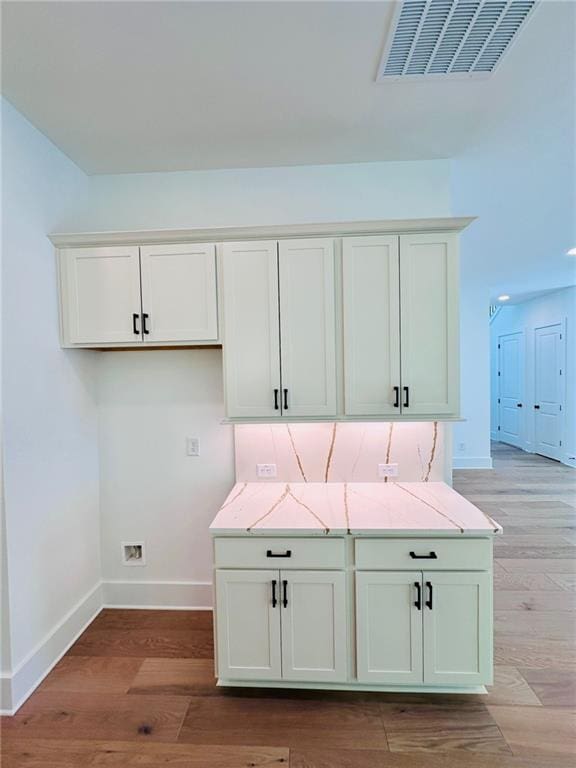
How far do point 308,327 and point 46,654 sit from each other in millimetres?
2240

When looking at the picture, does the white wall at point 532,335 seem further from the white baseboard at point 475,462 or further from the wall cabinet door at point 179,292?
the wall cabinet door at point 179,292

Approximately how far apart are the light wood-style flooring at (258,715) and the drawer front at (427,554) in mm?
685

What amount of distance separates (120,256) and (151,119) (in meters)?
0.71

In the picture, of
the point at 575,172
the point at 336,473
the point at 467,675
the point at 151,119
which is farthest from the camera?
the point at 575,172

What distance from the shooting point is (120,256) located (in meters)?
2.10

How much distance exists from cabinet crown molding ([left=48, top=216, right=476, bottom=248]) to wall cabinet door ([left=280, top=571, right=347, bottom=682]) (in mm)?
1726

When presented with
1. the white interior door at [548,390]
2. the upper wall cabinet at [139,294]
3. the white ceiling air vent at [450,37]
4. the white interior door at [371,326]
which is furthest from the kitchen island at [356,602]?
the white interior door at [548,390]

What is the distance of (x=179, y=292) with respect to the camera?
210 cm

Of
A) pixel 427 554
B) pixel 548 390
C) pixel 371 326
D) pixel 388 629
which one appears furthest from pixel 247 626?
pixel 548 390

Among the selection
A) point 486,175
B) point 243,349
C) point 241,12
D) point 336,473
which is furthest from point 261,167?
point 336,473

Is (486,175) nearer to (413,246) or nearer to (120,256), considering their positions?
(413,246)

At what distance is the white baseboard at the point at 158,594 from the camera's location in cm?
250

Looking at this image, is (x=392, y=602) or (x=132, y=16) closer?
(x=132, y=16)

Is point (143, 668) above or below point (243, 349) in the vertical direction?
below
